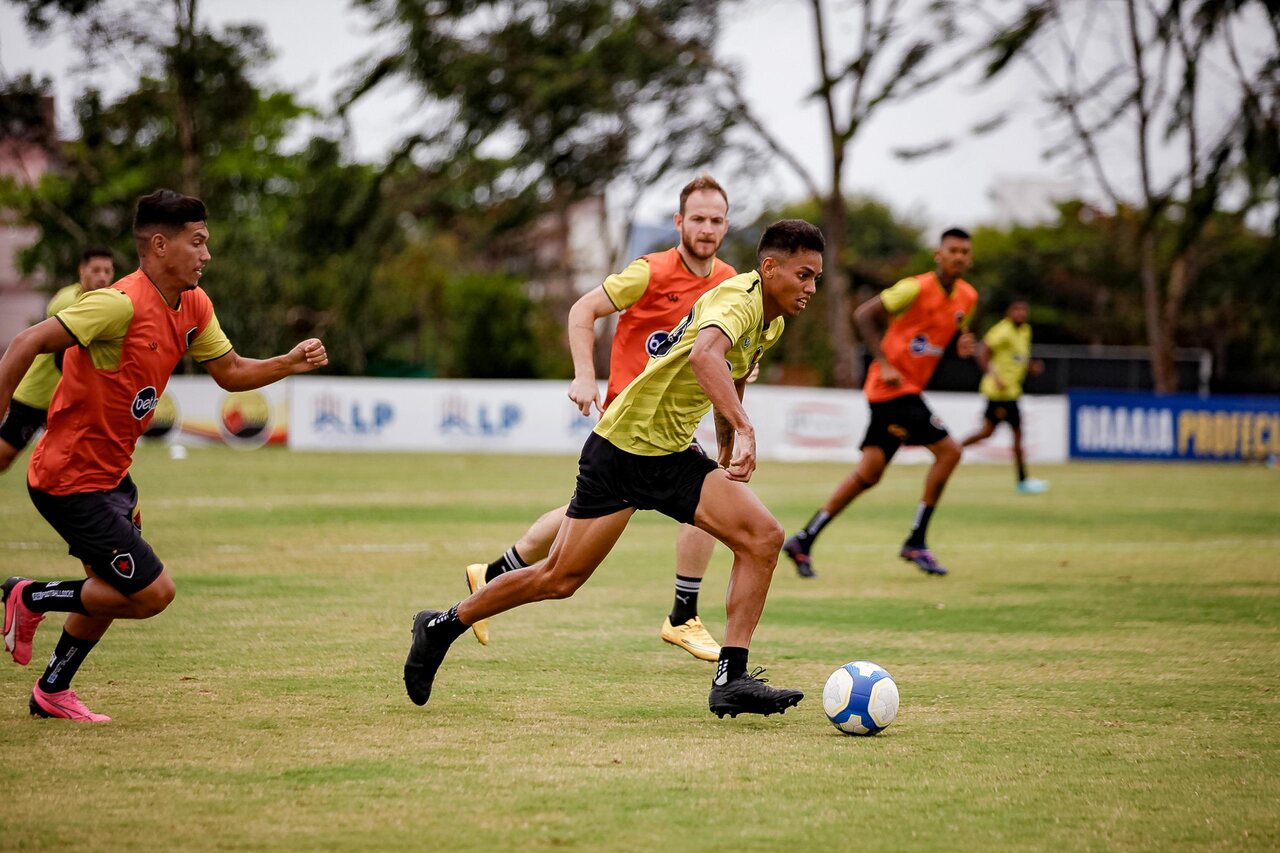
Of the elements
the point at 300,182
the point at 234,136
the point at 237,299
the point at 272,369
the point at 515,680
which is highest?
the point at 234,136

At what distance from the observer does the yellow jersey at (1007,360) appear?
2055 cm

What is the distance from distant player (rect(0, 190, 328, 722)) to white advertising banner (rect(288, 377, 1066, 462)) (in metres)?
21.3

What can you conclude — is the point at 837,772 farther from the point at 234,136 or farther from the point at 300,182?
the point at 234,136

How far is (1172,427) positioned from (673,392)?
24068 mm

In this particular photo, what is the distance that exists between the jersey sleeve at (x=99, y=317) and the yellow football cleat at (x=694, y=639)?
3228mm

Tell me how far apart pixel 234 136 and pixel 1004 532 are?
127 feet

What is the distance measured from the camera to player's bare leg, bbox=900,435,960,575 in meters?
11.1

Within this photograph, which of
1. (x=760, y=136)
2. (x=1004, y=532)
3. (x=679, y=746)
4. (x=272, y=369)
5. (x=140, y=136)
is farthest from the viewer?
(x=140, y=136)

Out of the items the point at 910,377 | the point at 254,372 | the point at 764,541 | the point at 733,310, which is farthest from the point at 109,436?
the point at 910,377

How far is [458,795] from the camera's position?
4.66 metres

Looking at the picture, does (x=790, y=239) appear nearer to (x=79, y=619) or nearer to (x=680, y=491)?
(x=680, y=491)

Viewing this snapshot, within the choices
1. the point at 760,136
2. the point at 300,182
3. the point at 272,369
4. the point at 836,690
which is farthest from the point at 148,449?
the point at 836,690

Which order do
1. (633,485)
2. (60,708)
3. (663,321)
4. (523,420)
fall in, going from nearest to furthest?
(60,708) < (633,485) < (663,321) < (523,420)

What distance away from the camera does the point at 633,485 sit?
6.02 m
